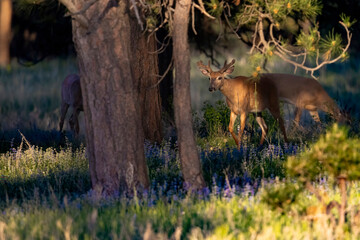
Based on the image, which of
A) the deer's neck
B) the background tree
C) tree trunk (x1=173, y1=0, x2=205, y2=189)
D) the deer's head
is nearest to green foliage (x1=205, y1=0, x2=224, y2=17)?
the deer's head

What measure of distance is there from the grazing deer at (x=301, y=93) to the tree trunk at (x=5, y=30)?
1376 cm

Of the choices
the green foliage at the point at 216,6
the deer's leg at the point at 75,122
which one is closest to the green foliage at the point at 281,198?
the green foliage at the point at 216,6

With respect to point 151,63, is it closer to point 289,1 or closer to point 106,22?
point 289,1

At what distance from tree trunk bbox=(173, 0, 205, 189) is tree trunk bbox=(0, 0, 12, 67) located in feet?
57.6

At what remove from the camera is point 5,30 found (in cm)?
2342

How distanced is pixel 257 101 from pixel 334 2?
2.36 metres

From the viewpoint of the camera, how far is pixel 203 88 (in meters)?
19.0

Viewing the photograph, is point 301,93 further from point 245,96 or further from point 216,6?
point 216,6

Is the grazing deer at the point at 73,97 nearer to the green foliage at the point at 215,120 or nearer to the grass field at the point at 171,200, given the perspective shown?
the grass field at the point at 171,200

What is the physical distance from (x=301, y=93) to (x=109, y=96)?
642 cm

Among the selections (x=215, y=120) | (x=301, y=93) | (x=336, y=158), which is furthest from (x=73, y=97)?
(x=336, y=158)

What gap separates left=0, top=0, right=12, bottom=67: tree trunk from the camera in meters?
23.0

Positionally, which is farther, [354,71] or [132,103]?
[354,71]

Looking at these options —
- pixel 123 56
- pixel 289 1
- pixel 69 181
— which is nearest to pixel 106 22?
pixel 123 56
